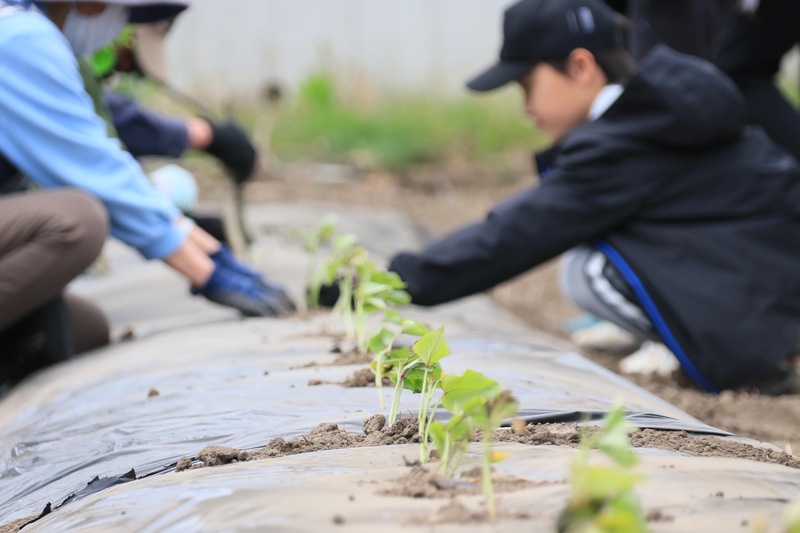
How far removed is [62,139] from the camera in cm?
201

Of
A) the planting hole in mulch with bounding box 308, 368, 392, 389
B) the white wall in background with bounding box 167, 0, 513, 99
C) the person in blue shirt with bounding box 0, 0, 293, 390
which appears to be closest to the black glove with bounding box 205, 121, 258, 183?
the person in blue shirt with bounding box 0, 0, 293, 390

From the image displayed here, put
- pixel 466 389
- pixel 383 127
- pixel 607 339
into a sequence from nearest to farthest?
1. pixel 466 389
2. pixel 607 339
3. pixel 383 127

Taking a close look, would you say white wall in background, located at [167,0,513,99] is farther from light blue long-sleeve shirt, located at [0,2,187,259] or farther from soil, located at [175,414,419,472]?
soil, located at [175,414,419,472]

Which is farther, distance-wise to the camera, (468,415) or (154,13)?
(154,13)

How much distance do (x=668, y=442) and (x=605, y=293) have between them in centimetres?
120

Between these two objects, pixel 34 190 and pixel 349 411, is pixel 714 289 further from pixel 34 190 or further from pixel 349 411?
pixel 34 190

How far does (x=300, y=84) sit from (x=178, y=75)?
34.4 inches

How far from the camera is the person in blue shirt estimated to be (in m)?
1.96

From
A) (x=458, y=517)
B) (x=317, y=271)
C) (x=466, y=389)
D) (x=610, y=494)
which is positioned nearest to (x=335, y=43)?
(x=317, y=271)

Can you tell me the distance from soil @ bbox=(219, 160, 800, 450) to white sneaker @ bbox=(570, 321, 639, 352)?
6 cm

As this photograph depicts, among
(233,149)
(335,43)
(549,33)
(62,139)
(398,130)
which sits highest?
(549,33)

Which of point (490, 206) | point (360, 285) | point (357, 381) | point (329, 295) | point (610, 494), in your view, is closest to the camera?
point (610, 494)

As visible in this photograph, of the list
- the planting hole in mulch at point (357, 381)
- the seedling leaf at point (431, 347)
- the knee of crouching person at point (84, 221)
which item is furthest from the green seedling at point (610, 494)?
the knee of crouching person at point (84, 221)

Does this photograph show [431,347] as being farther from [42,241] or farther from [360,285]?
[42,241]
